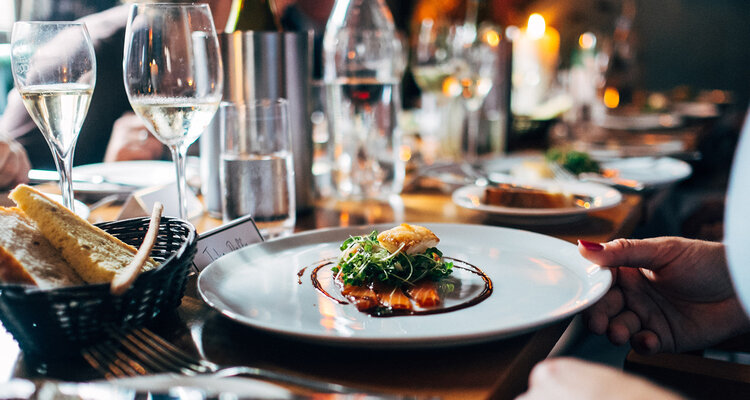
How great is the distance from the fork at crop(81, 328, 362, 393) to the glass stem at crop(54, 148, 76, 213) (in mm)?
329

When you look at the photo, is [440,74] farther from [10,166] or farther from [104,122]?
[10,166]

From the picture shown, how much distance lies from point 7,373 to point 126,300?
117mm

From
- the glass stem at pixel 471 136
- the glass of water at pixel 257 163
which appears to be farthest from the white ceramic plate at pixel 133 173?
the glass stem at pixel 471 136

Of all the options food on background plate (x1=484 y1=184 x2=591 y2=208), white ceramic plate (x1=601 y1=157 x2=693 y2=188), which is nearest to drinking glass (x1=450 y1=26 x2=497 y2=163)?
white ceramic plate (x1=601 y1=157 x2=693 y2=188)

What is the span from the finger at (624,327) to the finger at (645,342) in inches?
0.6

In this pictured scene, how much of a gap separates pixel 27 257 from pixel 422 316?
37 centimetres

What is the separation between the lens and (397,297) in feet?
2.05

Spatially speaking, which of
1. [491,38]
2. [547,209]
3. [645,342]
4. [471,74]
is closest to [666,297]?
[645,342]

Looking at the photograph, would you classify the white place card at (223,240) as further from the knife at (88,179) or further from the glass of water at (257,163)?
Answer: the knife at (88,179)

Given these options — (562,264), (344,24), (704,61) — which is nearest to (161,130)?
(562,264)

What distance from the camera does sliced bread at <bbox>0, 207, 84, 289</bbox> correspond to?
504mm

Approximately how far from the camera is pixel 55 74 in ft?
2.36

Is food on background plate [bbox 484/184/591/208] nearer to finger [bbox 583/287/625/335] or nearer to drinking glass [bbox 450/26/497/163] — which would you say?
finger [bbox 583/287/625/335]

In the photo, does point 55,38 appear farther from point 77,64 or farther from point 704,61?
point 704,61
